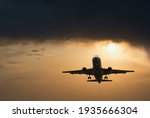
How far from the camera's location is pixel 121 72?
100438mm

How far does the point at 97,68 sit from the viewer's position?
92.9 meters

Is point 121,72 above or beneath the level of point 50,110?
above

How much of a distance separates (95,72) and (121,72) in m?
8.93

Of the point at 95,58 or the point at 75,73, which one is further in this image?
the point at 75,73

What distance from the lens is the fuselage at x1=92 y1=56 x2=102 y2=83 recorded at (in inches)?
3561

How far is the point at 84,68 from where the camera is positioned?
3671 inches

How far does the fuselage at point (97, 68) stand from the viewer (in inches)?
3561

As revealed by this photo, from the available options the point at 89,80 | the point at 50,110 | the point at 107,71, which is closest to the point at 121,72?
the point at 107,71

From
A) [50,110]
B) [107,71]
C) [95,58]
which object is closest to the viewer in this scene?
[50,110]

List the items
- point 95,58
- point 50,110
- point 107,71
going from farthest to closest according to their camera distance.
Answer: point 107,71
point 95,58
point 50,110

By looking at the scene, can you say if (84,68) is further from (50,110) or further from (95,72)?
(50,110)

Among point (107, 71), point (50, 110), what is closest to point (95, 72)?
point (107, 71)

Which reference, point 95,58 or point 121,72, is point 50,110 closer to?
point 95,58

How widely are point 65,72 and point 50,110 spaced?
2045 inches
